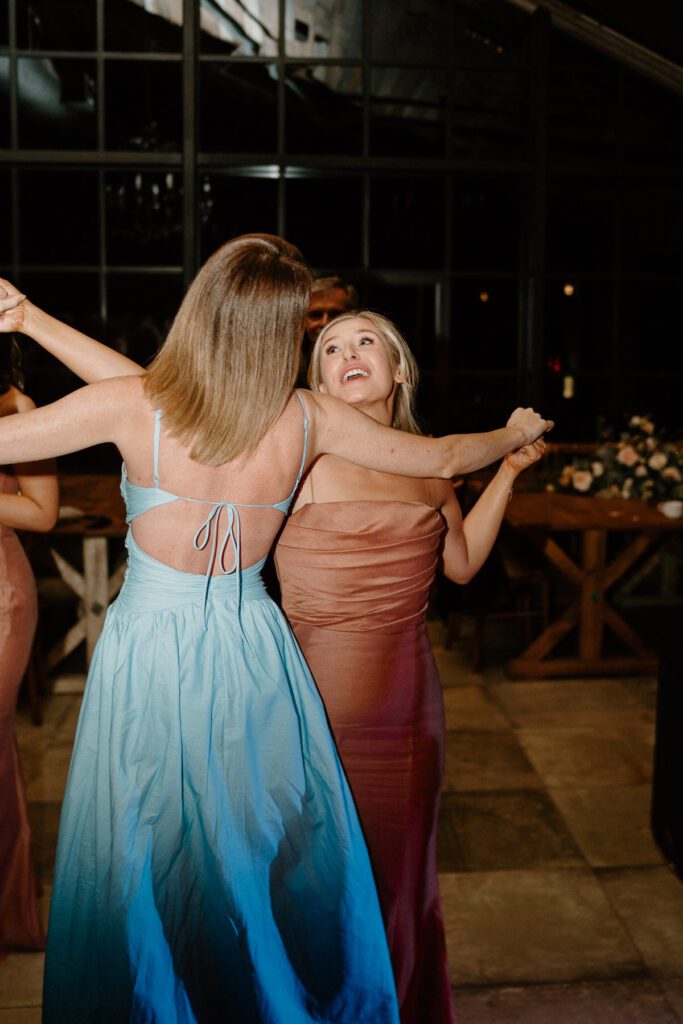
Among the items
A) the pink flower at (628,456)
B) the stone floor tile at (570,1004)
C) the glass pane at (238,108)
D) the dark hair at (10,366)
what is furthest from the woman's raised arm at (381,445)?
the glass pane at (238,108)

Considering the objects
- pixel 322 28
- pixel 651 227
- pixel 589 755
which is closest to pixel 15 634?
pixel 589 755

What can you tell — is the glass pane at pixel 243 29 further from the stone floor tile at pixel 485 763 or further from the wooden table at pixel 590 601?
the stone floor tile at pixel 485 763

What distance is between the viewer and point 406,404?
2279 mm

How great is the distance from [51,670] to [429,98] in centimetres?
435

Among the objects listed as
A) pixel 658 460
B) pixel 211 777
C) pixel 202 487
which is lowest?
pixel 211 777

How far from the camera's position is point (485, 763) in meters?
3.81

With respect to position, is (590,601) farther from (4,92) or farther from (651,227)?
(4,92)

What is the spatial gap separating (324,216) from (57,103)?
1781 mm

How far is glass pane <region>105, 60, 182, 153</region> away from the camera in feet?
21.4

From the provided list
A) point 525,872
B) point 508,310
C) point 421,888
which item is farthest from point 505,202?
point 421,888

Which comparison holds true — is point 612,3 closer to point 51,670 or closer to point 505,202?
point 505,202

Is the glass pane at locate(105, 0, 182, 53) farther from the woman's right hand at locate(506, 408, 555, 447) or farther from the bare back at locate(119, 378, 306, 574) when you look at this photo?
the bare back at locate(119, 378, 306, 574)

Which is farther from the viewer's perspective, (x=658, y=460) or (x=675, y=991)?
(x=658, y=460)

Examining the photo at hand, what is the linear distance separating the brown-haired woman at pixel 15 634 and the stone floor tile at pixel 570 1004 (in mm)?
1056
